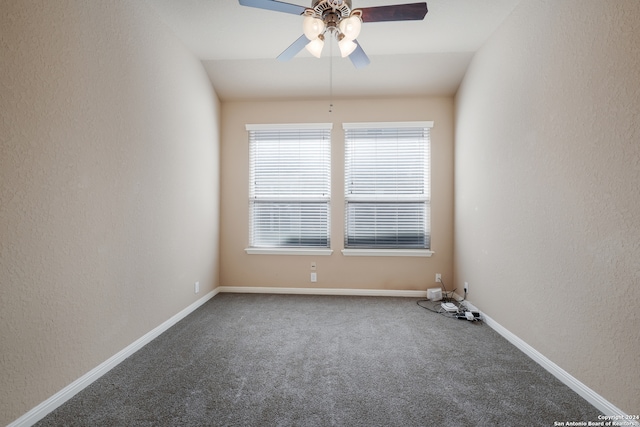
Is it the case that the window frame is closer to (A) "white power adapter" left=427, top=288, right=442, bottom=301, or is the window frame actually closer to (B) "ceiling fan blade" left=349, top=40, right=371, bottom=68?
(A) "white power adapter" left=427, top=288, right=442, bottom=301

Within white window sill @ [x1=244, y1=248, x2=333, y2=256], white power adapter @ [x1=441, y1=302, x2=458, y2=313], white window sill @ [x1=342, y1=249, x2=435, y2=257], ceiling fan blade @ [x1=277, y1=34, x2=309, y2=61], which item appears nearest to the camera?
ceiling fan blade @ [x1=277, y1=34, x2=309, y2=61]

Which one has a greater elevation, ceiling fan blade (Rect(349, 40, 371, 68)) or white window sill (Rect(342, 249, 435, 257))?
ceiling fan blade (Rect(349, 40, 371, 68))

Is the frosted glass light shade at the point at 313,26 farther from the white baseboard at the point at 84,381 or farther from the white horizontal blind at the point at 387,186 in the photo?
the white baseboard at the point at 84,381

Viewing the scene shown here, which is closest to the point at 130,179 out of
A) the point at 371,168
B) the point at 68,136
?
the point at 68,136

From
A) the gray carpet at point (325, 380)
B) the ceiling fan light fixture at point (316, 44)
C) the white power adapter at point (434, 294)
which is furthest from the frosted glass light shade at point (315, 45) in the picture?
the white power adapter at point (434, 294)

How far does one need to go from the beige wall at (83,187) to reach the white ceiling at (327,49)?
427 millimetres

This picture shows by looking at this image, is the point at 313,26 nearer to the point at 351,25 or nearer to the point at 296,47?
the point at 351,25

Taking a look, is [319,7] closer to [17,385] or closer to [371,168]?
[371,168]

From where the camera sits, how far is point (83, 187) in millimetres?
1826

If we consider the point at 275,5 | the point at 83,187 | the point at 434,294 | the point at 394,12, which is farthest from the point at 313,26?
the point at 434,294

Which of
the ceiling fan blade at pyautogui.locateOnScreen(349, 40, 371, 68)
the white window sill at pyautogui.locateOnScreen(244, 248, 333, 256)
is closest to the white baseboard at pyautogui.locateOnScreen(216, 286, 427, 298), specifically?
the white window sill at pyautogui.locateOnScreen(244, 248, 333, 256)

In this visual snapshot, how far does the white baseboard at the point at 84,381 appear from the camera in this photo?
1.48m

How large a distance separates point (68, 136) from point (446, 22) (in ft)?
10.4

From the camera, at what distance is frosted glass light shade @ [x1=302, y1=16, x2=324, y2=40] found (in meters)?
1.85
